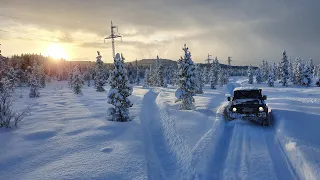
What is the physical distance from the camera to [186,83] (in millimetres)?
22719

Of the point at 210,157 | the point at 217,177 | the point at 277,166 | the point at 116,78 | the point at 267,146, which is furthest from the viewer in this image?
the point at 116,78

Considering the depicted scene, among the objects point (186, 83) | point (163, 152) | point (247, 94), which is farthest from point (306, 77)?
point (163, 152)

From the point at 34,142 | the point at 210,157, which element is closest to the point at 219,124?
the point at 210,157

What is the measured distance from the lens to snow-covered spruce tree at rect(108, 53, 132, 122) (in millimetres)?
15945

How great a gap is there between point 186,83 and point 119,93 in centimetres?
830

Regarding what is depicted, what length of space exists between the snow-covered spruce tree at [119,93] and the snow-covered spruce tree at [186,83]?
7.23 metres

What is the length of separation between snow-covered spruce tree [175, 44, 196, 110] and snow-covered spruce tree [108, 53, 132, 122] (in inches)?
285

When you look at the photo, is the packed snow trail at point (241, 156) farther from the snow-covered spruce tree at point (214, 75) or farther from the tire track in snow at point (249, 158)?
the snow-covered spruce tree at point (214, 75)

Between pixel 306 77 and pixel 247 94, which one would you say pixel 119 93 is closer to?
pixel 247 94

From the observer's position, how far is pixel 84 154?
8.66 meters

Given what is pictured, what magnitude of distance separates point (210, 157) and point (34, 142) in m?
7.10

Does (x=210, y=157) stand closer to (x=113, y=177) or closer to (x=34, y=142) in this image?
(x=113, y=177)

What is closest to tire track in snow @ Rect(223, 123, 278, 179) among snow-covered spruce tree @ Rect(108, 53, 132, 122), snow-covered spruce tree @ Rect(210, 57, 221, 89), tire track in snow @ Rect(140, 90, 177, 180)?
tire track in snow @ Rect(140, 90, 177, 180)

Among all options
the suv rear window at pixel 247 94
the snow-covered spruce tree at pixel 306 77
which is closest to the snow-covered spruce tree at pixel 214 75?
the snow-covered spruce tree at pixel 306 77
